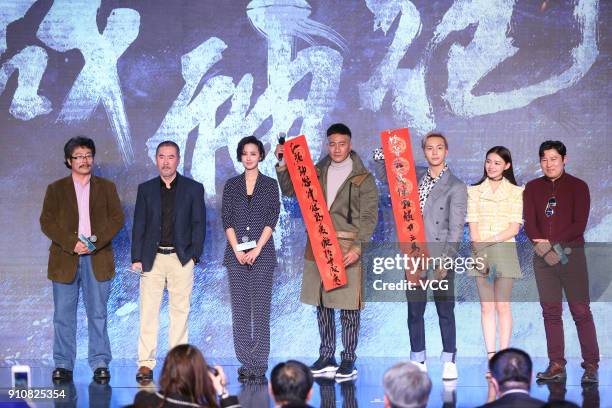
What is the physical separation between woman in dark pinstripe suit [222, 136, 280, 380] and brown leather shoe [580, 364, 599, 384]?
6.14 ft

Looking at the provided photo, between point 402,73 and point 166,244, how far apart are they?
80.1 inches

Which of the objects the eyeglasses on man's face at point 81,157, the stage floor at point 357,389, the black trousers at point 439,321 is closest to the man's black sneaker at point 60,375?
the stage floor at point 357,389

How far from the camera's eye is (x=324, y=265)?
5.81m

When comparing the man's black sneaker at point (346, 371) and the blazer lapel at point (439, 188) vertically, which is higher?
the blazer lapel at point (439, 188)

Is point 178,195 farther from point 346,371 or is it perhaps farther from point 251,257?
point 346,371

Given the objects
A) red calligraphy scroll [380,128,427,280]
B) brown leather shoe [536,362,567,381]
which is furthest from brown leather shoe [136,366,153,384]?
brown leather shoe [536,362,567,381]

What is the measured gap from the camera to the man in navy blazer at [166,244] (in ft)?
19.2

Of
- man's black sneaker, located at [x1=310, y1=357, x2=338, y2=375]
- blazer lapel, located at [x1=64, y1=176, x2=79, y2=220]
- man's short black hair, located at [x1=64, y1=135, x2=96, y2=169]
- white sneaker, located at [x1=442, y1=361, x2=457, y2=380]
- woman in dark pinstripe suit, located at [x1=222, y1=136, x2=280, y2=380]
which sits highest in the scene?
man's short black hair, located at [x1=64, y1=135, x2=96, y2=169]

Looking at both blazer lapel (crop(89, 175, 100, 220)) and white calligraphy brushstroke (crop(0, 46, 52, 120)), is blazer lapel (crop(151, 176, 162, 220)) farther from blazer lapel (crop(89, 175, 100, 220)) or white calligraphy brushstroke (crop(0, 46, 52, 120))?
white calligraphy brushstroke (crop(0, 46, 52, 120))

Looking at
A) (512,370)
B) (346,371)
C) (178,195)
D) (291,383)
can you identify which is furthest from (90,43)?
(512,370)

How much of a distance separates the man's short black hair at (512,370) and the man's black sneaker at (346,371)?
2.37 meters

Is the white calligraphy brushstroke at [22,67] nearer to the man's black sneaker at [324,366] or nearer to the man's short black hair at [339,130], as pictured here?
the man's short black hair at [339,130]

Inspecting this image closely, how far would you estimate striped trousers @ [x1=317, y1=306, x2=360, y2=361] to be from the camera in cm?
577

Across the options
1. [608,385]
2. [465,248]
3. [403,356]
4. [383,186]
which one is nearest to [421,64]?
[383,186]
